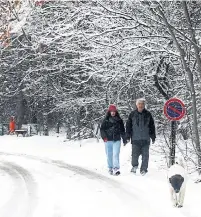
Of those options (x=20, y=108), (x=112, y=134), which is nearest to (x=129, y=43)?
(x=112, y=134)

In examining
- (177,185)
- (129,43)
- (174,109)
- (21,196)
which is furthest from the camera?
(129,43)

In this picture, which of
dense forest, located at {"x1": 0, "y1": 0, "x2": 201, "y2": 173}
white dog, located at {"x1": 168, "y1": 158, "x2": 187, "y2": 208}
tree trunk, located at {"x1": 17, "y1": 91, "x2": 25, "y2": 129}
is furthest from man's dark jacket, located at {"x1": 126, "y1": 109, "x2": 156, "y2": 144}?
tree trunk, located at {"x1": 17, "y1": 91, "x2": 25, "y2": 129}

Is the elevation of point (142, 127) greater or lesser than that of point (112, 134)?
greater

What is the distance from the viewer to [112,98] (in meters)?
18.8

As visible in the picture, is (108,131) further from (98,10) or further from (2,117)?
(2,117)

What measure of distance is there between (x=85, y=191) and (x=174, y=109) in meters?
2.94

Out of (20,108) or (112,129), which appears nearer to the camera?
(112,129)

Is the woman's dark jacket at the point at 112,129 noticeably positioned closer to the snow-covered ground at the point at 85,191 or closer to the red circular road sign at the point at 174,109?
the snow-covered ground at the point at 85,191

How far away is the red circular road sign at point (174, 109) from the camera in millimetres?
10875

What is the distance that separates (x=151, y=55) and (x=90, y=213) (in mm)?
6727

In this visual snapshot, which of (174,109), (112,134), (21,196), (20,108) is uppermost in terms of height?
(20,108)

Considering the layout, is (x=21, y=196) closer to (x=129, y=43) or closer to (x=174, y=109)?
(x=174, y=109)

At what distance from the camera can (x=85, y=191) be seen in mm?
9453

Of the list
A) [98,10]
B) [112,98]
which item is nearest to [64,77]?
[112,98]
